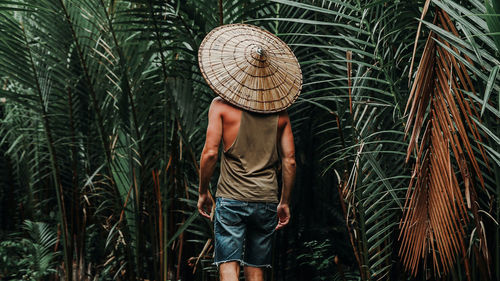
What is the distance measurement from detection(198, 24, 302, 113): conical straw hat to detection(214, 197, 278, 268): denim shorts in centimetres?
44

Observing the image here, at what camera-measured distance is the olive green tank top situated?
103 inches

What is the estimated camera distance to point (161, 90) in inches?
152

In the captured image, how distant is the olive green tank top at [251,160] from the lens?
103 inches

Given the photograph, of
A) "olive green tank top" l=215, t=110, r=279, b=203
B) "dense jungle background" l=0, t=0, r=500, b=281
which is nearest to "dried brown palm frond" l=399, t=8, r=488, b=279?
"dense jungle background" l=0, t=0, r=500, b=281

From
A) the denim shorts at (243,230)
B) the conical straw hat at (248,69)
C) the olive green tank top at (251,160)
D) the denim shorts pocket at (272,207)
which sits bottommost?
the denim shorts at (243,230)

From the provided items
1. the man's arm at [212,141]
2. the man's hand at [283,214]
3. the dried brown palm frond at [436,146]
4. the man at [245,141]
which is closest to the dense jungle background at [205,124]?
the dried brown palm frond at [436,146]

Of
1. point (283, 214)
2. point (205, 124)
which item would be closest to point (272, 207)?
point (283, 214)

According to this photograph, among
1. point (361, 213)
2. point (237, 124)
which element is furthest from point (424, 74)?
point (361, 213)

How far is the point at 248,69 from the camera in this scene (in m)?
2.67

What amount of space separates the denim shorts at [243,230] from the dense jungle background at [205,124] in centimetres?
42

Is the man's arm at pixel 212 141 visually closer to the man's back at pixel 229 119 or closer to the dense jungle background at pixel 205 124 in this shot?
the man's back at pixel 229 119

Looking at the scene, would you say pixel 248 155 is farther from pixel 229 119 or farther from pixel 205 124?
pixel 205 124

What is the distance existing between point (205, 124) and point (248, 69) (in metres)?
0.89

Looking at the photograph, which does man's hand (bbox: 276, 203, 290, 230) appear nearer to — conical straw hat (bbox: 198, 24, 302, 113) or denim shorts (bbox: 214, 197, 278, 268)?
denim shorts (bbox: 214, 197, 278, 268)
